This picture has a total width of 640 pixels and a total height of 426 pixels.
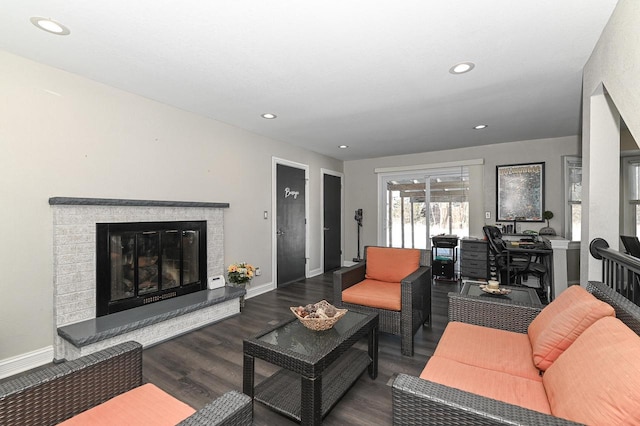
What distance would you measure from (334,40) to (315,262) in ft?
14.2

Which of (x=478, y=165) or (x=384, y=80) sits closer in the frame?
(x=384, y=80)

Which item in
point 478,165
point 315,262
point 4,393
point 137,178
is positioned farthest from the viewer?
point 315,262

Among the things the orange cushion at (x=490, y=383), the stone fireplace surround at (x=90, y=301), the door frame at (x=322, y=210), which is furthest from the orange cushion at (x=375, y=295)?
the door frame at (x=322, y=210)

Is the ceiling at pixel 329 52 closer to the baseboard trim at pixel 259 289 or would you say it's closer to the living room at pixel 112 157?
the living room at pixel 112 157

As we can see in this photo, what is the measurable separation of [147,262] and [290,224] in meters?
2.46

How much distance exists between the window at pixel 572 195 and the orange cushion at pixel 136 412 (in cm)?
578

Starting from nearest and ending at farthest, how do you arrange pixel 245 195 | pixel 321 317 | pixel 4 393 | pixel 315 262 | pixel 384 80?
1. pixel 4 393
2. pixel 321 317
3. pixel 384 80
4. pixel 245 195
5. pixel 315 262

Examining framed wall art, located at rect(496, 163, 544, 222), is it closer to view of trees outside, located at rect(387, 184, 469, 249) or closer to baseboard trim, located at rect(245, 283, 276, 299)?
view of trees outside, located at rect(387, 184, 469, 249)

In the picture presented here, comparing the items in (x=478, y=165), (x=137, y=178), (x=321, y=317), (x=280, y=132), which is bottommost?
(x=321, y=317)

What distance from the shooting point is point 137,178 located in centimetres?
314

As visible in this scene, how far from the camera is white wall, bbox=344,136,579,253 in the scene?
4898mm

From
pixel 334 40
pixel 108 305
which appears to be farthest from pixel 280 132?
pixel 108 305

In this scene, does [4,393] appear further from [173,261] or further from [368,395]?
[173,261]

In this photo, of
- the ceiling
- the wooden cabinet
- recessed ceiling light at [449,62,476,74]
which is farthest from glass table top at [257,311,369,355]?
the wooden cabinet
